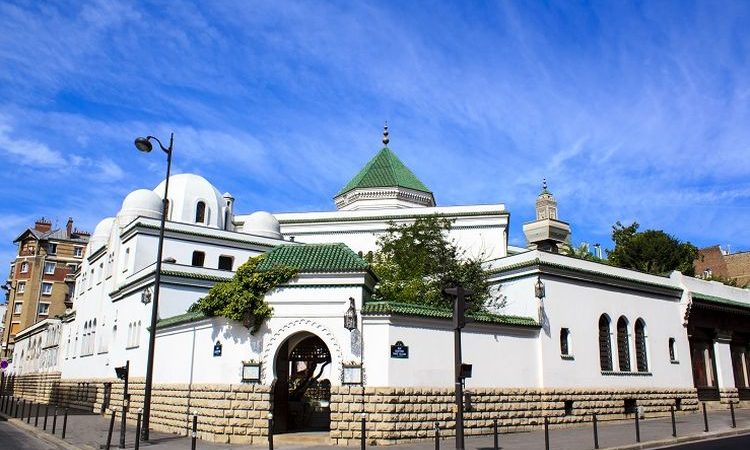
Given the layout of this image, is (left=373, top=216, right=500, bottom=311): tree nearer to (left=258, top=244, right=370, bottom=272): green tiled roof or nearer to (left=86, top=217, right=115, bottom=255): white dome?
(left=258, top=244, right=370, bottom=272): green tiled roof

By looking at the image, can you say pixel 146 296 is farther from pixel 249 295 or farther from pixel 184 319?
pixel 249 295

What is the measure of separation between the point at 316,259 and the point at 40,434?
11.3m

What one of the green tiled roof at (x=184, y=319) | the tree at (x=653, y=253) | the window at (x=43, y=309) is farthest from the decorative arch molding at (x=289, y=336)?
the window at (x=43, y=309)

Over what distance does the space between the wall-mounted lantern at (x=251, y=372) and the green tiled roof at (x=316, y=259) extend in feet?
9.66

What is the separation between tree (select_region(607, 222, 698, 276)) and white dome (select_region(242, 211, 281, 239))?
88.8 feet

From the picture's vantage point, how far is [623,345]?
26.7 m

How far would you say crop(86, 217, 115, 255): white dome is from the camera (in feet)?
138

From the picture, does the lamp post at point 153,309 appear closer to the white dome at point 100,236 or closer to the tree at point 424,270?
the tree at point 424,270

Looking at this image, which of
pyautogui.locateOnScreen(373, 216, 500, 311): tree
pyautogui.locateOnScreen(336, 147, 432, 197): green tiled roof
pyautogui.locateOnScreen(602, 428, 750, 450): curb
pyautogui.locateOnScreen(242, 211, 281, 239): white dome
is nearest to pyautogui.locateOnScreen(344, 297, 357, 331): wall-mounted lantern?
pyautogui.locateOnScreen(373, 216, 500, 311): tree

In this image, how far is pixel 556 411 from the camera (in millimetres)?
22500

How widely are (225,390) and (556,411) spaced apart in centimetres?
1219

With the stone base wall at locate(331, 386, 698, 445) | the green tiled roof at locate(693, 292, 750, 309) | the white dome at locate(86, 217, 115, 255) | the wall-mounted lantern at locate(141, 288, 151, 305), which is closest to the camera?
the stone base wall at locate(331, 386, 698, 445)

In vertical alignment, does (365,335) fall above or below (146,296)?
below

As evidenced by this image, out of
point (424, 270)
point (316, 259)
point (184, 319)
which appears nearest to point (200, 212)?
point (424, 270)
